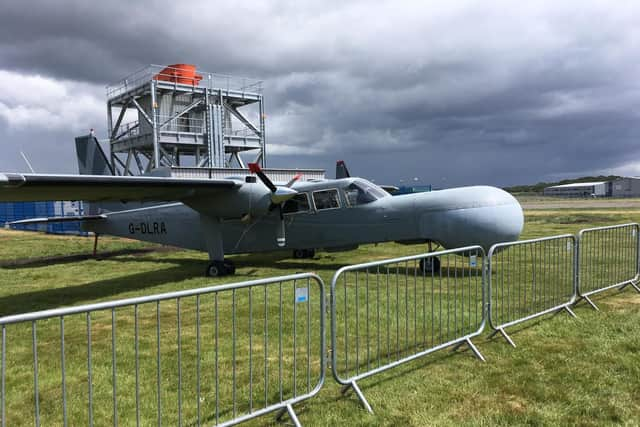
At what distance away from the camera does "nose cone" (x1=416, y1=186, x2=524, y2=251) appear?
34.2 ft

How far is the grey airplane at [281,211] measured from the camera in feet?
34.1

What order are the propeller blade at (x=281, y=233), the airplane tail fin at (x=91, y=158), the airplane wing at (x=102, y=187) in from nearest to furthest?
the airplane wing at (x=102, y=187) → the propeller blade at (x=281, y=233) → the airplane tail fin at (x=91, y=158)

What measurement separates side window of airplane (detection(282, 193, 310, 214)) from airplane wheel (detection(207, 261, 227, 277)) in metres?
2.38

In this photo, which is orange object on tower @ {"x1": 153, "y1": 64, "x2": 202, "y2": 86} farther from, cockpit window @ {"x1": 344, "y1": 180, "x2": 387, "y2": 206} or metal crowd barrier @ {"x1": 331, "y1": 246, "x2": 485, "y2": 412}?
metal crowd barrier @ {"x1": 331, "y1": 246, "x2": 485, "y2": 412}

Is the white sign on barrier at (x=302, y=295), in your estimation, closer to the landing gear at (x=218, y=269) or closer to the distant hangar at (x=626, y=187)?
the landing gear at (x=218, y=269)

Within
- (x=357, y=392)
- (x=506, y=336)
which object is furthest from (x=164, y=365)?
(x=506, y=336)

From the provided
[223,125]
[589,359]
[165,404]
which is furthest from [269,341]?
[223,125]

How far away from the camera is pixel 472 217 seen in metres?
10.5

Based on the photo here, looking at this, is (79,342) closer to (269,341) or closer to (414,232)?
(269,341)

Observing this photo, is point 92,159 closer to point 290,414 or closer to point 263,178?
point 263,178

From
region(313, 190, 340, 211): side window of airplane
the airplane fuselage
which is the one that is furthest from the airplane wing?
region(313, 190, 340, 211): side window of airplane

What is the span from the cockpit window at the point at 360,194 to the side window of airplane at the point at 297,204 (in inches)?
51.5

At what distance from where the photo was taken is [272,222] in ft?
43.9

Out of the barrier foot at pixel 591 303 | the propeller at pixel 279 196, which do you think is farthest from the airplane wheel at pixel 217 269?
the barrier foot at pixel 591 303
